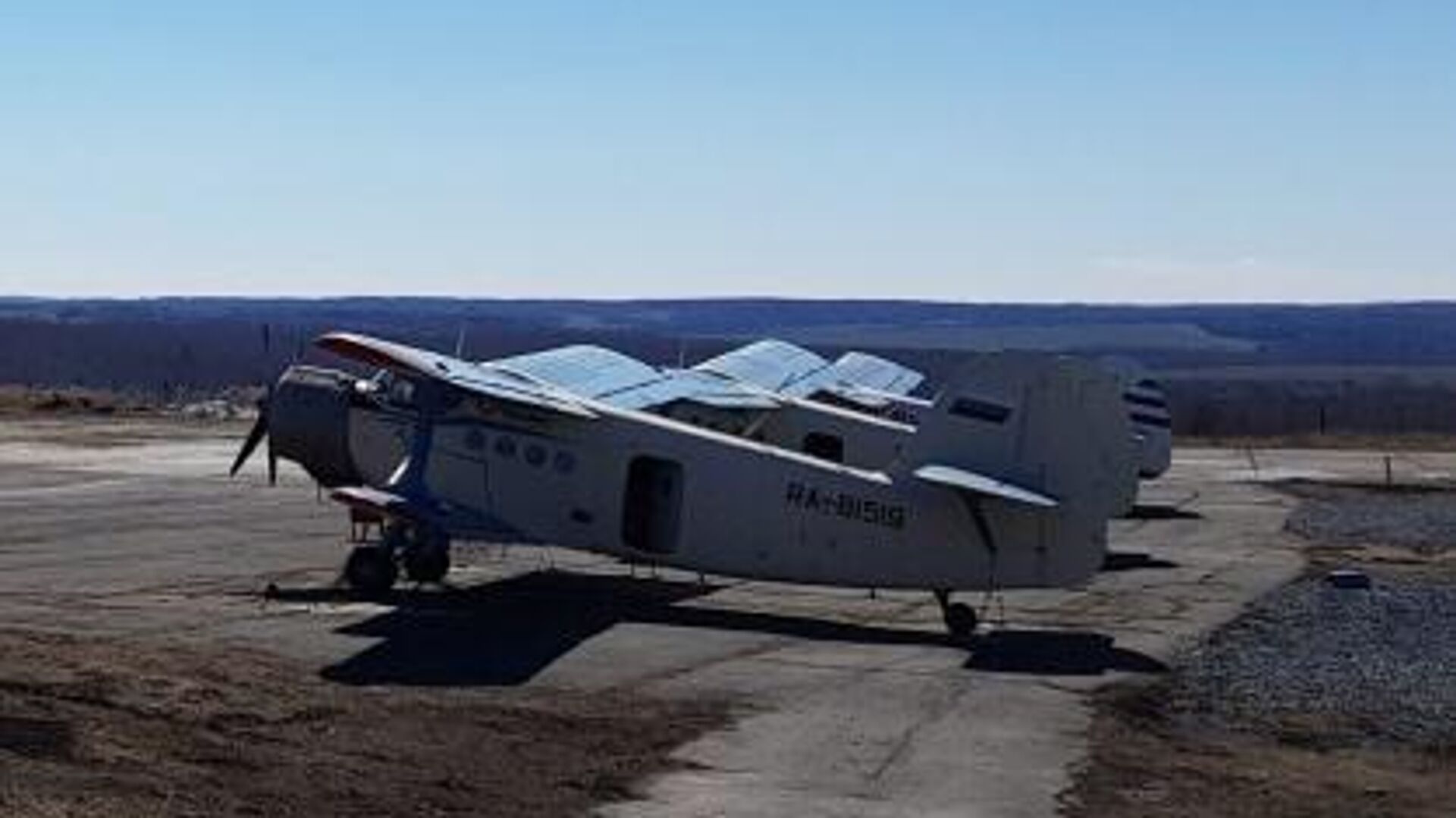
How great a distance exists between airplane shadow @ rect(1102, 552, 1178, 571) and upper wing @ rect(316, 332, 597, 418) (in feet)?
27.5

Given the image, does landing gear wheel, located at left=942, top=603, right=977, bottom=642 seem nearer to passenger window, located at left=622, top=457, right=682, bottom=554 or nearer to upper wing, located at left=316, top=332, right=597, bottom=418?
passenger window, located at left=622, top=457, right=682, bottom=554

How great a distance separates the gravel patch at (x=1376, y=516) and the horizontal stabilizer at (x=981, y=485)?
1413cm

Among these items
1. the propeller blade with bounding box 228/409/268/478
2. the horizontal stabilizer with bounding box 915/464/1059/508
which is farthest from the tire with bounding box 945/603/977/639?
the propeller blade with bounding box 228/409/268/478

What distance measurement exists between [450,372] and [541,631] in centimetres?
386

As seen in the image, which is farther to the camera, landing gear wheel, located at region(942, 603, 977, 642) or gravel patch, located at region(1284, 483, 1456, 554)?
gravel patch, located at region(1284, 483, 1456, 554)

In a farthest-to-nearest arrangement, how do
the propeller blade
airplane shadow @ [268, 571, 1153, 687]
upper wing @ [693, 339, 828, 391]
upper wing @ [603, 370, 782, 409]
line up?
upper wing @ [693, 339, 828, 391]
upper wing @ [603, 370, 782, 409]
the propeller blade
airplane shadow @ [268, 571, 1153, 687]

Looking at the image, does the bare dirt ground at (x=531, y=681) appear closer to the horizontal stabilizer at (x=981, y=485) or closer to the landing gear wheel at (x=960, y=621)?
the landing gear wheel at (x=960, y=621)

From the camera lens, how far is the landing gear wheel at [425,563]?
2270cm

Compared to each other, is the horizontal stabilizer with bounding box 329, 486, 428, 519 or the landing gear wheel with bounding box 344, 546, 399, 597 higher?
the horizontal stabilizer with bounding box 329, 486, 428, 519

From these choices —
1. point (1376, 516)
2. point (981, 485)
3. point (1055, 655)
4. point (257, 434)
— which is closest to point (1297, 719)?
point (1055, 655)

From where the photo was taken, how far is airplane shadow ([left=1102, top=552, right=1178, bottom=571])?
28344 millimetres

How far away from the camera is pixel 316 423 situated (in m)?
23.7

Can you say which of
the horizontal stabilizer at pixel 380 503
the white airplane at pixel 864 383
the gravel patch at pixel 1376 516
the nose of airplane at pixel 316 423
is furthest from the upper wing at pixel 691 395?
the gravel patch at pixel 1376 516

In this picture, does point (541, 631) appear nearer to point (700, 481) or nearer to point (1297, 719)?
point (700, 481)
